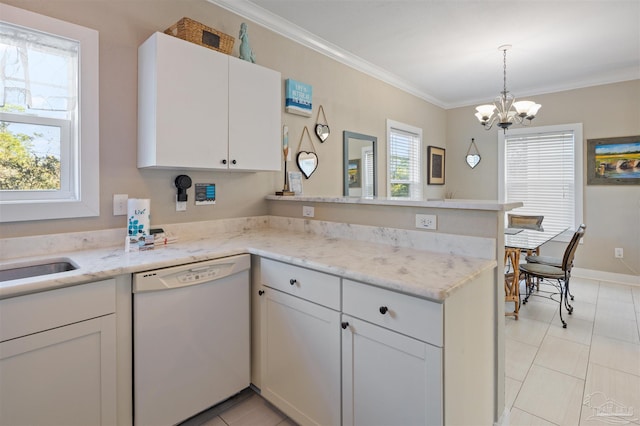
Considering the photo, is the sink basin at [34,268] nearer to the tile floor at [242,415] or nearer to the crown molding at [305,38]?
the tile floor at [242,415]

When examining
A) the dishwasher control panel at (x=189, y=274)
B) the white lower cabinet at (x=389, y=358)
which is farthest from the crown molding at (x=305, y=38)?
the white lower cabinet at (x=389, y=358)

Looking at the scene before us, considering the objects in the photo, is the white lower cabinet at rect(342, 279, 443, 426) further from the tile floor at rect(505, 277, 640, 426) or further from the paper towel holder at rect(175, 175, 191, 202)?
the paper towel holder at rect(175, 175, 191, 202)

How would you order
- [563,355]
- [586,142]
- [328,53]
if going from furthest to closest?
[586,142] → [328,53] → [563,355]

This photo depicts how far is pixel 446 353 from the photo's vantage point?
1.18m

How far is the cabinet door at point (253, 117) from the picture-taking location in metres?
2.15

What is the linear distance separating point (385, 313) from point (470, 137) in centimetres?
498

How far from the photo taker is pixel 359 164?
3.85 meters

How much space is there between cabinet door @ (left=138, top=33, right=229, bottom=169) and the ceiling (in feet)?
2.70

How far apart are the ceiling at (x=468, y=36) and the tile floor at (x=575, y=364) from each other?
2.69 m

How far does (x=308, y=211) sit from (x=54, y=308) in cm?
160

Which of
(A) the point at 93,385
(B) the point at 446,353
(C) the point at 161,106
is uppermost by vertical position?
(C) the point at 161,106

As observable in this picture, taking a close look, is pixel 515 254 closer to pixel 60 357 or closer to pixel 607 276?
pixel 607 276

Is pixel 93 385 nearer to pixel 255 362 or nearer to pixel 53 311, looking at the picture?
pixel 53 311

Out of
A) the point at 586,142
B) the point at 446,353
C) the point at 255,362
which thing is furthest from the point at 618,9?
the point at 255,362
